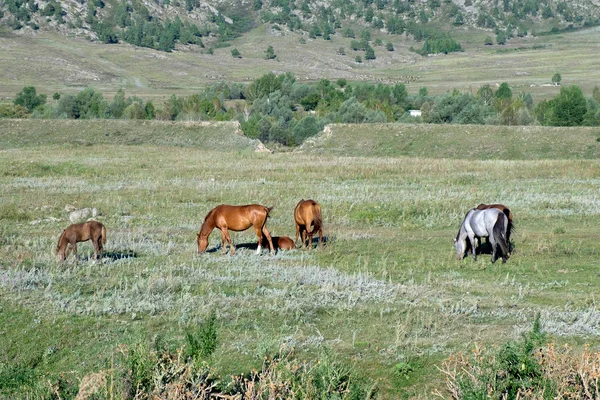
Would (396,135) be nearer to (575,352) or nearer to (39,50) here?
(575,352)

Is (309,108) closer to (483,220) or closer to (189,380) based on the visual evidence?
(483,220)

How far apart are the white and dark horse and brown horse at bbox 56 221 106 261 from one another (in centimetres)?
897

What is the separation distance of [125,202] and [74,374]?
63.2 feet

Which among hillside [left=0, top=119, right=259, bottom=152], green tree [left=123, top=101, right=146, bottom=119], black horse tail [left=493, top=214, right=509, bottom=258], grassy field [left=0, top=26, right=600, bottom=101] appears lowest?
black horse tail [left=493, top=214, right=509, bottom=258]

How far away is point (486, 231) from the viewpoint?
19328 millimetres

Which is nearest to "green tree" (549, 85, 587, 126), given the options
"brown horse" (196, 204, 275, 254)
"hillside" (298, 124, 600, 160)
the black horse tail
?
"hillside" (298, 124, 600, 160)

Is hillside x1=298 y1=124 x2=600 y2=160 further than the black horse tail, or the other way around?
hillside x1=298 y1=124 x2=600 y2=160

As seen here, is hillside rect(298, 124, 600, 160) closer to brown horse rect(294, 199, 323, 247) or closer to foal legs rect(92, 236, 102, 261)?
brown horse rect(294, 199, 323, 247)

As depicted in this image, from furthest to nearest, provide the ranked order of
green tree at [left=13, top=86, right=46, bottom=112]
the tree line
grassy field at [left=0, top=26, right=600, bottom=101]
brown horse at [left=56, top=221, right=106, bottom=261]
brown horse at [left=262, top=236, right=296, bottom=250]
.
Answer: grassy field at [left=0, top=26, right=600, bottom=101]
green tree at [left=13, top=86, right=46, bottom=112]
the tree line
brown horse at [left=262, top=236, right=296, bottom=250]
brown horse at [left=56, top=221, right=106, bottom=261]

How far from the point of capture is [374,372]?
1130 cm

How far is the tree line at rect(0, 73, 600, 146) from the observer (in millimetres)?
86688

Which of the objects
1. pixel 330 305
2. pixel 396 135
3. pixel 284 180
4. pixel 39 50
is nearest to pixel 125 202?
pixel 284 180

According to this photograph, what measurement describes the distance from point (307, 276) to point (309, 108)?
100 meters

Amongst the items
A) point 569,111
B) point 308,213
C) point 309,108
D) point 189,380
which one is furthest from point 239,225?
point 309,108
